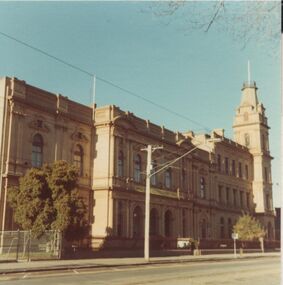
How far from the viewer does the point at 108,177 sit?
39.3 meters

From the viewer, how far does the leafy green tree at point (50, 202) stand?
28.3 m

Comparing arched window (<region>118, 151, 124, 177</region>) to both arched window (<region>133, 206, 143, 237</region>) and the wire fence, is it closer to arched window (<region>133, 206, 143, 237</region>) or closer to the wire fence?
arched window (<region>133, 206, 143, 237</region>)

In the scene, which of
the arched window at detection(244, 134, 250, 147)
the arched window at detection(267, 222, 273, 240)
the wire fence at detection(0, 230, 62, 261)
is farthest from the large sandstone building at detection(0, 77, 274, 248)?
the arched window at detection(267, 222, 273, 240)

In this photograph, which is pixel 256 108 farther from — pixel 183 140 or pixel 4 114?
pixel 4 114

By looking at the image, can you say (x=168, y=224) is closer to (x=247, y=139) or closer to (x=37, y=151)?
(x=37, y=151)

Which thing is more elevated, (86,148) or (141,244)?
(86,148)

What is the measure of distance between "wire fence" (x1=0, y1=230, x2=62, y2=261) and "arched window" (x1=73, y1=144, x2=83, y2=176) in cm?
1069

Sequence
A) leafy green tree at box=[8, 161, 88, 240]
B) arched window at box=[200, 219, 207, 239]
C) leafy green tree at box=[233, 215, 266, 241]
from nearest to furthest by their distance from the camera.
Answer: leafy green tree at box=[8, 161, 88, 240], arched window at box=[200, 219, 207, 239], leafy green tree at box=[233, 215, 266, 241]

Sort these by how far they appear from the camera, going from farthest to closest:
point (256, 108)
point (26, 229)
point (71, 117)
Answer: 1. point (256, 108)
2. point (71, 117)
3. point (26, 229)

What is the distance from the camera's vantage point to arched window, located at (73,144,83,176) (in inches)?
1526

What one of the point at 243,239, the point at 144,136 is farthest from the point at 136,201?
the point at 243,239

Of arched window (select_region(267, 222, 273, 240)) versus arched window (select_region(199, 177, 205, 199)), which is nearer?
arched window (select_region(199, 177, 205, 199))

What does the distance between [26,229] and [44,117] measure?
33.1 feet

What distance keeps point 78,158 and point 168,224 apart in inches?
543
